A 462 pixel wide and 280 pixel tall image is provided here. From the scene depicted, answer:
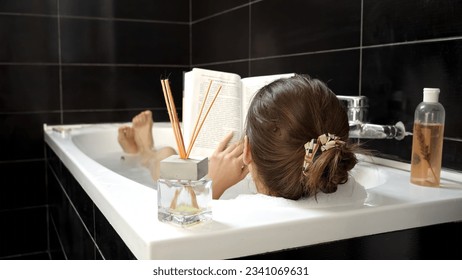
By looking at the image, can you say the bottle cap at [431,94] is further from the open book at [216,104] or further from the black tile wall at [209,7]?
the black tile wall at [209,7]

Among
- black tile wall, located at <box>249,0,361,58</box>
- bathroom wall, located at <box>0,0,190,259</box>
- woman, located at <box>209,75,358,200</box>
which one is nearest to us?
woman, located at <box>209,75,358,200</box>

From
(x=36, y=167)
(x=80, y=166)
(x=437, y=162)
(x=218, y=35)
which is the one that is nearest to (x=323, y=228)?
(x=437, y=162)

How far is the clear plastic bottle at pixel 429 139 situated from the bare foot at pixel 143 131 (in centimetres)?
127

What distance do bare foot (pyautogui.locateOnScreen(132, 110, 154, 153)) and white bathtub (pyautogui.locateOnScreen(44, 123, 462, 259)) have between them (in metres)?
0.92

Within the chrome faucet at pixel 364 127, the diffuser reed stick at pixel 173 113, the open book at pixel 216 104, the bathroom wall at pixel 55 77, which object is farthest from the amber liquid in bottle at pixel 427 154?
the bathroom wall at pixel 55 77

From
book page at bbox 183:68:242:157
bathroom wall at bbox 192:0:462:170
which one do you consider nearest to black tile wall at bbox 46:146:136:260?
book page at bbox 183:68:242:157

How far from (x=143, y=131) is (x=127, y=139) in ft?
0.26

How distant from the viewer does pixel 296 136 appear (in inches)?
30.3

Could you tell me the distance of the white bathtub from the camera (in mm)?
636

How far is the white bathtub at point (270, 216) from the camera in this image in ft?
2.09

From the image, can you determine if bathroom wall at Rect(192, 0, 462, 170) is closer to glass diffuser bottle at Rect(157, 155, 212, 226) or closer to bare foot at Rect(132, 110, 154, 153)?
bare foot at Rect(132, 110, 154, 153)

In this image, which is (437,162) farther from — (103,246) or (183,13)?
(183,13)

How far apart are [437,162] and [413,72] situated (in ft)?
0.86

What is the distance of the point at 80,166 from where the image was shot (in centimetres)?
120
